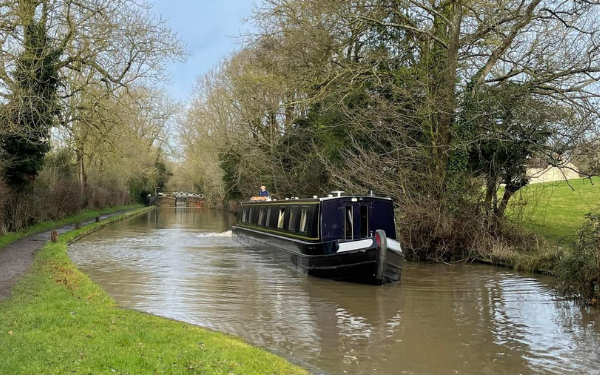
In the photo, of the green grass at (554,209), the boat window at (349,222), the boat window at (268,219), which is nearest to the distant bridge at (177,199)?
the green grass at (554,209)

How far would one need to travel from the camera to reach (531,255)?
13.5 metres

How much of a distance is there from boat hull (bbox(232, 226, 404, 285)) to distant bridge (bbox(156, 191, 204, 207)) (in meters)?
56.3

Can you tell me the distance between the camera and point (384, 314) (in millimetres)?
9086

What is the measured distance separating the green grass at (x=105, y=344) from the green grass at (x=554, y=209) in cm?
748

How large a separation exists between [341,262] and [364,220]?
1.56 meters

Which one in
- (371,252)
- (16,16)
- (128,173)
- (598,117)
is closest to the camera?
(371,252)

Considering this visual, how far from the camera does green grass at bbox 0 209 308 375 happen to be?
4770 millimetres

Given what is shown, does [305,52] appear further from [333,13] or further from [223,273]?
[223,273]

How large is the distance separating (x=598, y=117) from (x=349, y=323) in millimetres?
8961

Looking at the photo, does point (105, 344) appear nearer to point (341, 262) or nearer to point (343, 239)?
point (341, 262)

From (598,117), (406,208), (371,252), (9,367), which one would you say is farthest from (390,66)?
(9,367)

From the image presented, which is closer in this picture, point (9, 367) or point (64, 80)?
point (9, 367)

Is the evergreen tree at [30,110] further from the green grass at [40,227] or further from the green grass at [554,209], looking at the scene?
the green grass at [554,209]

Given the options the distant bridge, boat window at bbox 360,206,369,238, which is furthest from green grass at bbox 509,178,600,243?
the distant bridge
